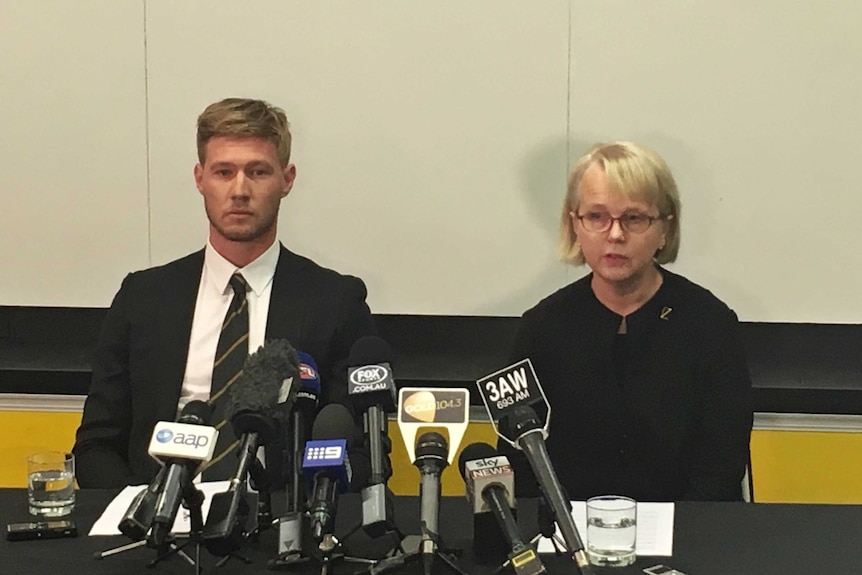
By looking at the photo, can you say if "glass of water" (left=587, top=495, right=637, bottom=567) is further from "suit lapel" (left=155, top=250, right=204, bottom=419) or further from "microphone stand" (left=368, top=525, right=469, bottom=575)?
"suit lapel" (left=155, top=250, right=204, bottom=419)

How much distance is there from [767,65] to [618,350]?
1.12 meters

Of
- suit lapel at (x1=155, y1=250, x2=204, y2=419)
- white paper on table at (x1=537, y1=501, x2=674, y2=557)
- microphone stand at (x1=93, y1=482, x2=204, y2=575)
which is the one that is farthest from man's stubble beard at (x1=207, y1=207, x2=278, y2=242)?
→ white paper on table at (x1=537, y1=501, x2=674, y2=557)

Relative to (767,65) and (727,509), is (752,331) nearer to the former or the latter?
(767,65)

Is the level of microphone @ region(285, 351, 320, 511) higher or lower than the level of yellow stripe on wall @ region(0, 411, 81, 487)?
higher

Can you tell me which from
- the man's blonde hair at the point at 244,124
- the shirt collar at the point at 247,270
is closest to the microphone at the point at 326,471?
the shirt collar at the point at 247,270

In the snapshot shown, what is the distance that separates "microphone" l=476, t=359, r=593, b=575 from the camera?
1.49 meters

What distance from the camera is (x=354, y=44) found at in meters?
3.21

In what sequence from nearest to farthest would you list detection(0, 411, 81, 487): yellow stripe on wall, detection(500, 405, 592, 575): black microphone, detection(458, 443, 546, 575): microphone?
detection(500, 405, 592, 575): black microphone < detection(458, 443, 546, 575): microphone < detection(0, 411, 81, 487): yellow stripe on wall

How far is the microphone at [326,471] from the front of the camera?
158 centimetres

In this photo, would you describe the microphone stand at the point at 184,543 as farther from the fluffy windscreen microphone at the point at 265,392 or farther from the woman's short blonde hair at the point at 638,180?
the woman's short blonde hair at the point at 638,180

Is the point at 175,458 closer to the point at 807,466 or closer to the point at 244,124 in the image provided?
the point at 244,124

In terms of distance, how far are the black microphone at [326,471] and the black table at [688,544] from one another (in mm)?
161

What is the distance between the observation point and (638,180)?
2.43 m

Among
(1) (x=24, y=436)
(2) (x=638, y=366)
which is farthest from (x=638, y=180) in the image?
(1) (x=24, y=436)
